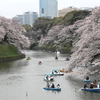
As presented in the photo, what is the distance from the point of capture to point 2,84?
27.3 meters

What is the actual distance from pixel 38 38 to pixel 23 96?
91.1 meters

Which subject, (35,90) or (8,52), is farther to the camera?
(8,52)

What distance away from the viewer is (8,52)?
2136 inches

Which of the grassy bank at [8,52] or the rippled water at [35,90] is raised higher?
the grassy bank at [8,52]

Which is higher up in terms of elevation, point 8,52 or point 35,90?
point 8,52

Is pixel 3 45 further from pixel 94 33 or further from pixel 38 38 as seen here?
pixel 38 38

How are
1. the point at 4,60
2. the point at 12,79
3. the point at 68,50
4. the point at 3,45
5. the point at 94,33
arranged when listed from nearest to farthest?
the point at 94,33 → the point at 12,79 → the point at 4,60 → the point at 3,45 → the point at 68,50

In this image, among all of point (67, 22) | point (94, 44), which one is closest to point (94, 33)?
point (94, 44)

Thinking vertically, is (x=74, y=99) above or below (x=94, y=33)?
below

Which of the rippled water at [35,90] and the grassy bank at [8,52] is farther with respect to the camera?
the grassy bank at [8,52]

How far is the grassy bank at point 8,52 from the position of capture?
167ft

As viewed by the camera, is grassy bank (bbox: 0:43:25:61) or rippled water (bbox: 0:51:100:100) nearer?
rippled water (bbox: 0:51:100:100)

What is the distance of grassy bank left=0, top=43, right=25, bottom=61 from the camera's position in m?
50.9

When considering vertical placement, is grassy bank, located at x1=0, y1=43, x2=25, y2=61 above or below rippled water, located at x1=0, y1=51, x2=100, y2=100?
above
